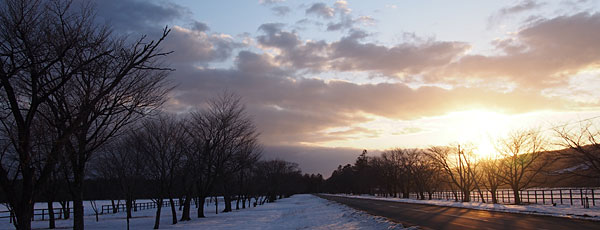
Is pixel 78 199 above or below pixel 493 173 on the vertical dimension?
above

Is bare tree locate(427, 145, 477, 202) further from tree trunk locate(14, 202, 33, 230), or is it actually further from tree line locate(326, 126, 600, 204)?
tree trunk locate(14, 202, 33, 230)

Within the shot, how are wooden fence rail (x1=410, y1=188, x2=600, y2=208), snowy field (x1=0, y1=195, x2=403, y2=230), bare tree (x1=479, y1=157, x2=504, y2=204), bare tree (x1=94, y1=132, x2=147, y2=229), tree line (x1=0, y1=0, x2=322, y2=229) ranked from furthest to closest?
bare tree (x1=479, y1=157, x2=504, y2=204), wooden fence rail (x1=410, y1=188, x2=600, y2=208), bare tree (x1=94, y1=132, x2=147, y2=229), snowy field (x1=0, y1=195, x2=403, y2=230), tree line (x1=0, y1=0, x2=322, y2=229)

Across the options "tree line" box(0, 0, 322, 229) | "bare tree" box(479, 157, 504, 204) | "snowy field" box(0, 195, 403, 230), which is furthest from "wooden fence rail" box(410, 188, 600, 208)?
"tree line" box(0, 0, 322, 229)

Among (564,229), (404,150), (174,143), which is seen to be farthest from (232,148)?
(404,150)

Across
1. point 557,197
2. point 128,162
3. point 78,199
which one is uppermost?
point 128,162

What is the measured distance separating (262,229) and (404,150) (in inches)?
3158

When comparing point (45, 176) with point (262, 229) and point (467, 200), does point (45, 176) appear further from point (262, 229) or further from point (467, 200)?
point (467, 200)

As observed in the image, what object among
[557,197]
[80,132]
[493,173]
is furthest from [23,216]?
[557,197]

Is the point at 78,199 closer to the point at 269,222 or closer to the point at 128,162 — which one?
the point at 269,222

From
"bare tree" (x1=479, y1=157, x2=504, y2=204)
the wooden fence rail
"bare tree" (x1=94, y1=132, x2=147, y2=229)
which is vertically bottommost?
the wooden fence rail

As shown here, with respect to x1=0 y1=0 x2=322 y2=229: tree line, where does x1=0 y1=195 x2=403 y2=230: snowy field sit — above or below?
below

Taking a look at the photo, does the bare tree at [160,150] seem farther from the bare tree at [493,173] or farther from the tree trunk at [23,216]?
the bare tree at [493,173]

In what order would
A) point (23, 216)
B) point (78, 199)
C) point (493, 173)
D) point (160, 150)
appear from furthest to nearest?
point (493, 173), point (160, 150), point (78, 199), point (23, 216)

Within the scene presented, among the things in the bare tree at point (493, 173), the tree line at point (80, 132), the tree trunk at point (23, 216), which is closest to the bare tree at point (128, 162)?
the tree line at point (80, 132)
